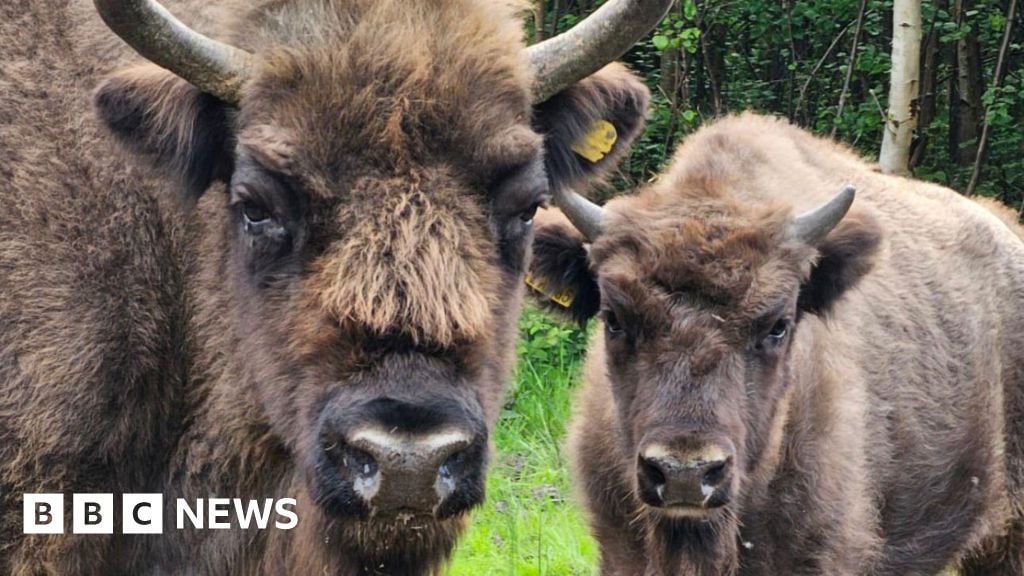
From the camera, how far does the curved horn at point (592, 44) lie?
4.46 meters

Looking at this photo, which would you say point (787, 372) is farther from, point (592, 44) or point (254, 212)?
point (254, 212)

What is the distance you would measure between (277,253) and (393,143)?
0.44 meters

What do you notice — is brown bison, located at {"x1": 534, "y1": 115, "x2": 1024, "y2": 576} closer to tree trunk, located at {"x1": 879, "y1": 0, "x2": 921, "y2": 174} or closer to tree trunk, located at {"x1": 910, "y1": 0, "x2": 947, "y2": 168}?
tree trunk, located at {"x1": 879, "y1": 0, "x2": 921, "y2": 174}

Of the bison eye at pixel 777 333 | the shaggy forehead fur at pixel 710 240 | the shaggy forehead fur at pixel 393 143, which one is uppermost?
the shaggy forehead fur at pixel 393 143

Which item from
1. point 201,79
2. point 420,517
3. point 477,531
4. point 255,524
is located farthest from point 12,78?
point 477,531

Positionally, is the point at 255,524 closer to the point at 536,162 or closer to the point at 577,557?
the point at 536,162

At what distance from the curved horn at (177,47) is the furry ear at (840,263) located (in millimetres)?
2749

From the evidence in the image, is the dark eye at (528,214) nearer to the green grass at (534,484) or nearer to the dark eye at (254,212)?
the dark eye at (254,212)

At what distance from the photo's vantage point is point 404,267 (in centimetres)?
384

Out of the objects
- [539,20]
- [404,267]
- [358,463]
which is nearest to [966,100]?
[539,20]

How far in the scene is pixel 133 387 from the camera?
14.8 feet

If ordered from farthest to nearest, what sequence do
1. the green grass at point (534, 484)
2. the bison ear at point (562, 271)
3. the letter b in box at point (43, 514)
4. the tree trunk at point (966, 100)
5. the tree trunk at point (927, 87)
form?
the tree trunk at point (966, 100) → the tree trunk at point (927, 87) → the green grass at point (534, 484) → the bison ear at point (562, 271) → the letter b in box at point (43, 514)

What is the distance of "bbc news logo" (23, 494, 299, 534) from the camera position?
446 cm

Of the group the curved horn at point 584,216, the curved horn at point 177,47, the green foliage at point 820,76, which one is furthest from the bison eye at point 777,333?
the green foliage at point 820,76
